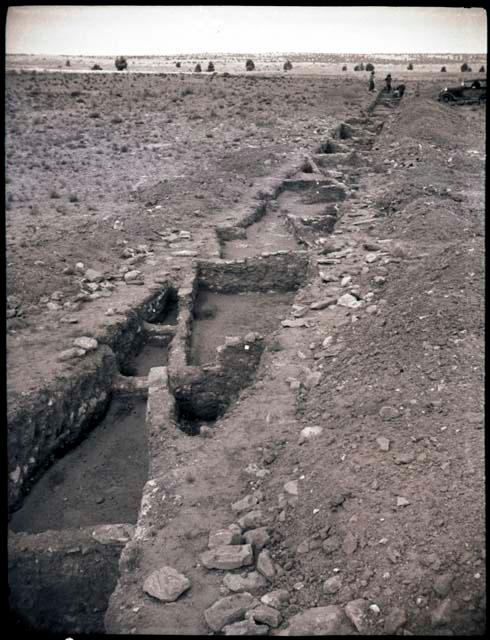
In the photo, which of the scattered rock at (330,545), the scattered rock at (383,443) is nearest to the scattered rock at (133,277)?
the scattered rock at (383,443)

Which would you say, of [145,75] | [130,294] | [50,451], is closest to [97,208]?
[130,294]

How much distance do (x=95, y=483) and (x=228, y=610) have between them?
295 centimetres

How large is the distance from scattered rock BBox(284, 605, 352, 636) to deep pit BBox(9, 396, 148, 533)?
106 inches

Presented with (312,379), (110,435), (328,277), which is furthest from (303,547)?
(328,277)

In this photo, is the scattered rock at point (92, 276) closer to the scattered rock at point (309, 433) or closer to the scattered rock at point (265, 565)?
the scattered rock at point (309, 433)

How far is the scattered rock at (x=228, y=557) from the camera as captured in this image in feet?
15.1

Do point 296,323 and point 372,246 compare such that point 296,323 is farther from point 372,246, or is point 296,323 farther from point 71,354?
point 71,354

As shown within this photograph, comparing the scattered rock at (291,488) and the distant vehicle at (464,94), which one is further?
the distant vehicle at (464,94)

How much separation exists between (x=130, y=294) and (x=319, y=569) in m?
5.90

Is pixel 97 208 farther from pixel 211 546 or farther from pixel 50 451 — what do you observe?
pixel 211 546

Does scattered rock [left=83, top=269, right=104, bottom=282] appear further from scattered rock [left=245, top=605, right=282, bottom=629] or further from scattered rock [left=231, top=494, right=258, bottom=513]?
scattered rock [left=245, top=605, right=282, bottom=629]

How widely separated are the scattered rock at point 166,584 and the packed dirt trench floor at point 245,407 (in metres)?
0.02

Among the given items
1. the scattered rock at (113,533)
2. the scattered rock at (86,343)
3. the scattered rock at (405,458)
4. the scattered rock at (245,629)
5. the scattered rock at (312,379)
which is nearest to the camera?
the scattered rock at (245,629)

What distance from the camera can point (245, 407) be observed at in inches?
269
